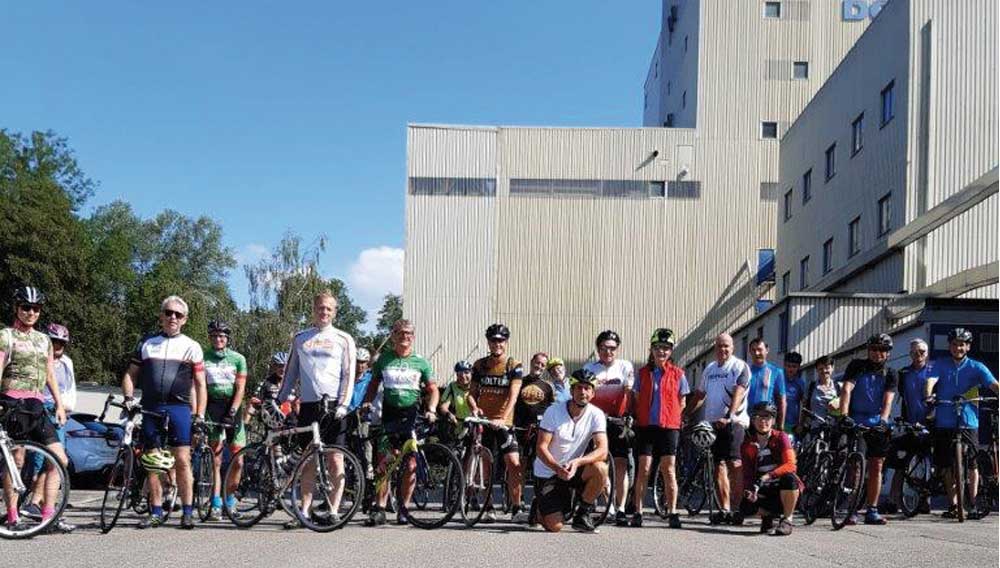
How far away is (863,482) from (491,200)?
35.9 m

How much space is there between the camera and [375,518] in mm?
9328

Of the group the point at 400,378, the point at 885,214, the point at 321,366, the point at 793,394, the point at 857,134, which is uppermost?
the point at 857,134

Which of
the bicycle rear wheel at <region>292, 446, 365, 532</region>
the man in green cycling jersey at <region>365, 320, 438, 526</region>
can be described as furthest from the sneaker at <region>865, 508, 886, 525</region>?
the bicycle rear wheel at <region>292, 446, 365, 532</region>

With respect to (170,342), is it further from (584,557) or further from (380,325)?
(380,325)

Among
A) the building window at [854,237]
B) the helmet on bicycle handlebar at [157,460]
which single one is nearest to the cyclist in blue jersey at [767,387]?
the helmet on bicycle handlebar at [157,460]

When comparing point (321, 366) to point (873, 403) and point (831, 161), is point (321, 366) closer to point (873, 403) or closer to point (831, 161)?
point (873, 403)

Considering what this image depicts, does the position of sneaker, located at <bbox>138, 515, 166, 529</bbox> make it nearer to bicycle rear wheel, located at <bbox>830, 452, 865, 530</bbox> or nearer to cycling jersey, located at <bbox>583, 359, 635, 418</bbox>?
cycling jersey, located at <bbox>583, 359, 635, 418</bbox>

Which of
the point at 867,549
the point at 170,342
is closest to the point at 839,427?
the point at 867,549

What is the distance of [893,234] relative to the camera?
25.3 meters

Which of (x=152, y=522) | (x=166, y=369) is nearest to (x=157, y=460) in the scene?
(x=152, y=522)

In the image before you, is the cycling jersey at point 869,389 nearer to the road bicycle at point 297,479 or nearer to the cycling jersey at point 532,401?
the cycling jersey at point 532,401

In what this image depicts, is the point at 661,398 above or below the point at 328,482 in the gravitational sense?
above

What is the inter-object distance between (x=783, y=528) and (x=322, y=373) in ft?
12.9

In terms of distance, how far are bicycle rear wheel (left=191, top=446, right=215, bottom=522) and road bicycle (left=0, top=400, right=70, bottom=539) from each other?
1.66 metres
